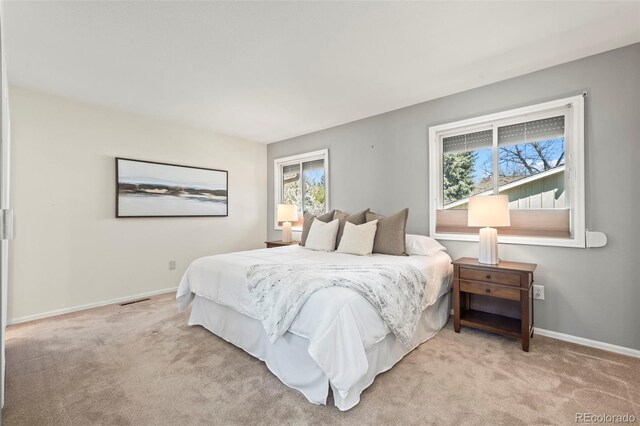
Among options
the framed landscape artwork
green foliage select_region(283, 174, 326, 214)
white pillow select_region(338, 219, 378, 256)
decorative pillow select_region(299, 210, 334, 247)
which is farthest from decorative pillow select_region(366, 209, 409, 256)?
the framed landscape artwork

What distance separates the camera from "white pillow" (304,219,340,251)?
3.53 metres

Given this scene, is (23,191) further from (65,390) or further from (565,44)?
(565,44)

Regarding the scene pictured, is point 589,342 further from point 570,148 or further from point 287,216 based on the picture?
point 287,216

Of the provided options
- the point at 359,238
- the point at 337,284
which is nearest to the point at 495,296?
the point at 359,238

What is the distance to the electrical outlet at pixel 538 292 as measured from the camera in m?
2.76

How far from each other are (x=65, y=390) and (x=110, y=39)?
8.10ft

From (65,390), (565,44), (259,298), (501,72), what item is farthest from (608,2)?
(65,390)

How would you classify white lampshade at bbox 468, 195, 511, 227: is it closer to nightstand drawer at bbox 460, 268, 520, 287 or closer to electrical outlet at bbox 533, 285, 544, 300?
nightstand drawer at bbox 460, 268, 520, 287

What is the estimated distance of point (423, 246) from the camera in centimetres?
313

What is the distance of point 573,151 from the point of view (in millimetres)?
2621

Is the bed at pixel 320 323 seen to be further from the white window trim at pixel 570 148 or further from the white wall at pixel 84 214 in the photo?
the white wall at pixel 84 214
